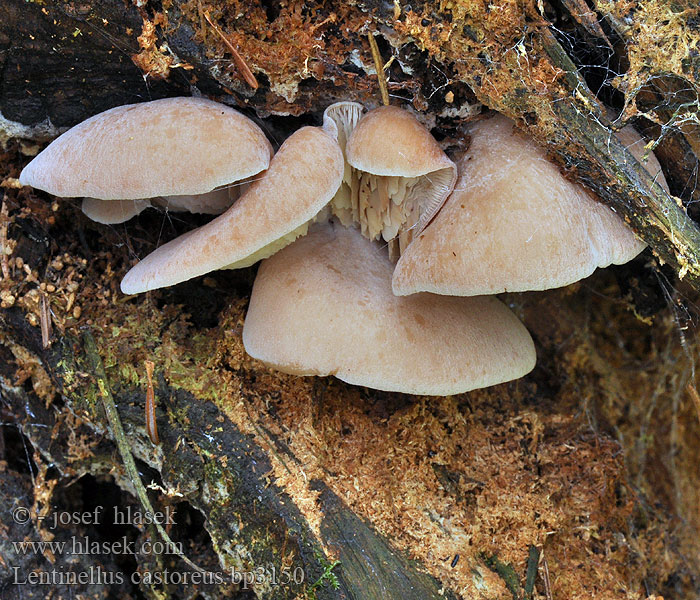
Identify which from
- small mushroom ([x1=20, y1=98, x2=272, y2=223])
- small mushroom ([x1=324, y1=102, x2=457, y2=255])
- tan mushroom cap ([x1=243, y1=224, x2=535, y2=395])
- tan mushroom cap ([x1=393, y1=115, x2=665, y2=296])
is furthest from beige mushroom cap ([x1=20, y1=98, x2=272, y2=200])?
tan mushroom cap ([x1=393, y1=115, x2=665, y2=296])

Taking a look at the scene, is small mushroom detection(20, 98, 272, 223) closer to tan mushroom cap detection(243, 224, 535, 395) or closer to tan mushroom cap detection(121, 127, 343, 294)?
tan mushroom cap detection(121, 127, 343, 294)

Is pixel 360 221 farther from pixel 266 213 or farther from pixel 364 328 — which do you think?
pixel 266 213

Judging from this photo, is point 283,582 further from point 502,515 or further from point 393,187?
point 393,187

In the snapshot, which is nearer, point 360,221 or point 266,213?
point 266,213

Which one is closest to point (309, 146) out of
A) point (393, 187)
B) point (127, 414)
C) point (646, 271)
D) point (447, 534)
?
point (393, 187)

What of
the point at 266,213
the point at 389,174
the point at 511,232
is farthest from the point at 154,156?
the point at 511,232

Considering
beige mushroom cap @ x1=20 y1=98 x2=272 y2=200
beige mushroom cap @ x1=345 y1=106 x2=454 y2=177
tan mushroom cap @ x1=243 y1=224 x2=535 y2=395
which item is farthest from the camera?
tan mushroom cap @ x1=243 y1=224 x2=535 y2=395
